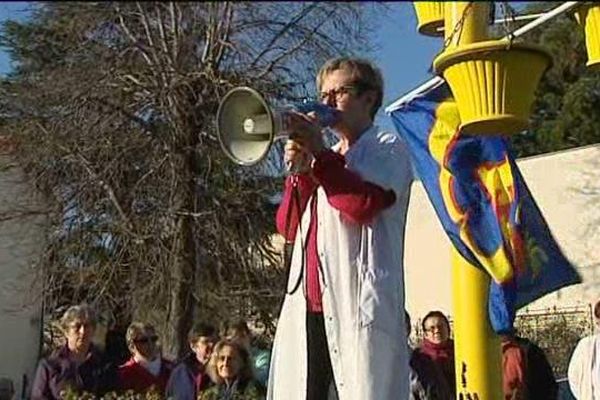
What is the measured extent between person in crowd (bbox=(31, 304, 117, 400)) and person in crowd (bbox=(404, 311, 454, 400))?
1.57 m

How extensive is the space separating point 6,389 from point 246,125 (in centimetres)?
468

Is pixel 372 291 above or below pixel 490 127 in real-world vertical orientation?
below

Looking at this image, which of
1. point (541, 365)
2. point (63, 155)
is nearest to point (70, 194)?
point (63, 155)

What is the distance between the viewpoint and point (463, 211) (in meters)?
3.96

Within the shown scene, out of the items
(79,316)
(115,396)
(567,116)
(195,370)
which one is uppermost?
(567,116)

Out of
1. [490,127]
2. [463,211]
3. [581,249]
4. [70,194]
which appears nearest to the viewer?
[490,127]

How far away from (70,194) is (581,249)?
728 centimetres

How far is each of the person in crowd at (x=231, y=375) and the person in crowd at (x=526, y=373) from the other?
155 centimetres

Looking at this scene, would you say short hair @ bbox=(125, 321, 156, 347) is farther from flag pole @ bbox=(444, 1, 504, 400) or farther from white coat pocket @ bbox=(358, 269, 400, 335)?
white coat pocket @ bbox=(358, 269, 400, 335)

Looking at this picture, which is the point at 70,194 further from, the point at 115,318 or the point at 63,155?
the point at 115,318

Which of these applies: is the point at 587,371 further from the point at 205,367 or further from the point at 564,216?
the point at 564,216

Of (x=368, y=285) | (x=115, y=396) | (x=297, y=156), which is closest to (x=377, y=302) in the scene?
(x=368, y=285)

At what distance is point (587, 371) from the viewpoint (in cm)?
619

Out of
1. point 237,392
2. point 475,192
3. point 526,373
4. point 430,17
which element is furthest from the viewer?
point 526,373
